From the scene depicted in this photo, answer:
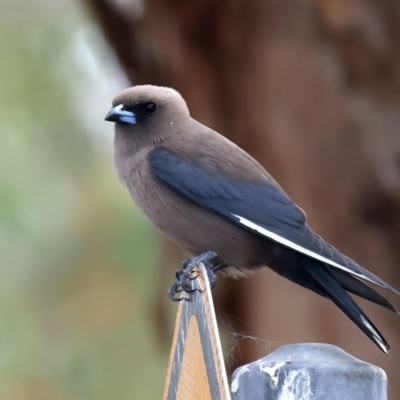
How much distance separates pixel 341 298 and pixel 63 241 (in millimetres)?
3458

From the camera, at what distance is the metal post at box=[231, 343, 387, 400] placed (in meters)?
1.66

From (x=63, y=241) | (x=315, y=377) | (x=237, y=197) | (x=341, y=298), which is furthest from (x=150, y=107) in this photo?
(x=63, y=241)

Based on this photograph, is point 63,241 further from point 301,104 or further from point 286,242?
point 286,242

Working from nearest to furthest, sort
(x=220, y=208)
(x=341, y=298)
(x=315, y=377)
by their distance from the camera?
(x=315, y=377), (x=341, y=298), (x=220, y=208)

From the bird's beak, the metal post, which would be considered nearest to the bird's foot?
the metal post

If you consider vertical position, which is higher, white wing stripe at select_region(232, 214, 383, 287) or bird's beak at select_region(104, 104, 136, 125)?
bird's beak at select_region(104, 104, 136, 125)

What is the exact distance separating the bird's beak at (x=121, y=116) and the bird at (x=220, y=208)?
0.02 meters

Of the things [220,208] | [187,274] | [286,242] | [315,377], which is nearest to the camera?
[315,377]

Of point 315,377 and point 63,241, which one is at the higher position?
point 63,241

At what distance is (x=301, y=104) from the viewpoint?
420 centimetres

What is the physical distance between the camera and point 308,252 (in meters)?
2.81

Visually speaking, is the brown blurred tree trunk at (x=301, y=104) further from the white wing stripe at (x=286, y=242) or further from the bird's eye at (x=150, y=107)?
the white wing stripe at (x=286, y=242)

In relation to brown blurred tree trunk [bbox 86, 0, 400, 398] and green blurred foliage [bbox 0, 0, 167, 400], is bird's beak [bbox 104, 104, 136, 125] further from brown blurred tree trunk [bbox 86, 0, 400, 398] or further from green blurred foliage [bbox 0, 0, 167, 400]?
green blurred foliage [bbox 0, 0, 167, 400]

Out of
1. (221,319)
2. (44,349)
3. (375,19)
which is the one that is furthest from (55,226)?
(375,19)
